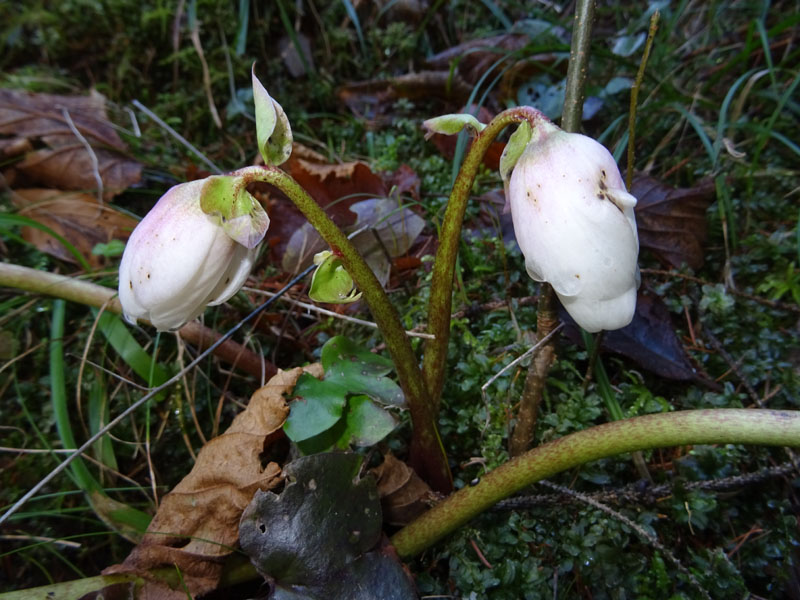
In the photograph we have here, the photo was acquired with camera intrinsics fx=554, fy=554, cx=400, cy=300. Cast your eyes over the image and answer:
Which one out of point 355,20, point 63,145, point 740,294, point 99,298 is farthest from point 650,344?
point 63,145

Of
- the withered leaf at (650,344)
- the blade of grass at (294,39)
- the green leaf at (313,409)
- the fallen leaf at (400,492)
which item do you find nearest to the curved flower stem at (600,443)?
the fallen leaf at (400,492)

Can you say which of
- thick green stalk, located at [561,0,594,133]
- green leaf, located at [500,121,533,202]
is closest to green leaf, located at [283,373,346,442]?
green leaf, located at [500,121,533,202]

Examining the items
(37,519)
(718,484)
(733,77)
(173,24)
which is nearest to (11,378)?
(37,519)

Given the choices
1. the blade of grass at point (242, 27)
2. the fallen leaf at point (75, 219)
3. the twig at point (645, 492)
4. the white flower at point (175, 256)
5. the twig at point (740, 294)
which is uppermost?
the blade of grass at point (242, 27)

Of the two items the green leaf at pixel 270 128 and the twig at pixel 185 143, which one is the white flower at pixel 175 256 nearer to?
the green leaf at pixel 270 128

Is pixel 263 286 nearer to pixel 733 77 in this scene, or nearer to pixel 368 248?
pixel 368 248

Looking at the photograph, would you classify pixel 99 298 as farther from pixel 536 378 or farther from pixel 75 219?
pixel 536 378
